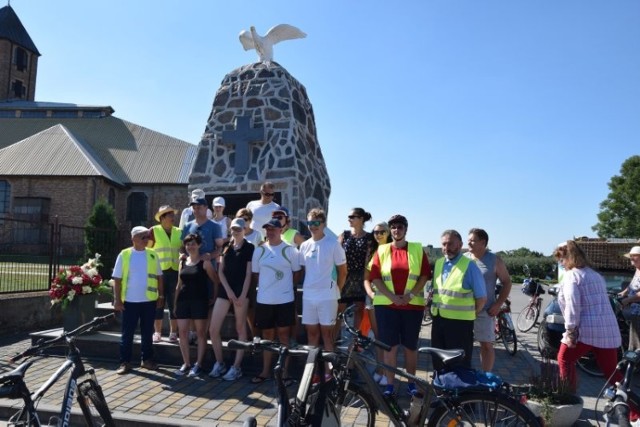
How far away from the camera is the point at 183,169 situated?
35438 millimetres

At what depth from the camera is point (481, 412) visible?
3.29m

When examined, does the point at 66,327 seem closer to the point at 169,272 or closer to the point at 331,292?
the point at 169,272

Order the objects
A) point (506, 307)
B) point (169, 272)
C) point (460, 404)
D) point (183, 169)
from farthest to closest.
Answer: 1. point (183, 169)
2. point (506, 307)
3. point (169, 272)
4. point (460, 404)

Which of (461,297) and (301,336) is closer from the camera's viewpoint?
(461,297)

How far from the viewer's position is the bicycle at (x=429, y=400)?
3223mm

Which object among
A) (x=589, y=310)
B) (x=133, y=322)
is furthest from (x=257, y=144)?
(x=589, y=310)

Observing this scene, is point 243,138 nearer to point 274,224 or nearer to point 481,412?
point 274,224

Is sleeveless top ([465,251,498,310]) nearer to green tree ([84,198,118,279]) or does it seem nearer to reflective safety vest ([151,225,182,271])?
reflective safety vest ([151,225,182,271])

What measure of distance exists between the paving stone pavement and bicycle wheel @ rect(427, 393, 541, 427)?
1.02 metres

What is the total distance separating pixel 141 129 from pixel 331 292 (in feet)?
130

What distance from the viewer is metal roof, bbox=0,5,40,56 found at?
47594mm

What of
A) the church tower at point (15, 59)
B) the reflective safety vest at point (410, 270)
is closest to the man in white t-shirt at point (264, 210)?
the reflective safety vest at point (410, 270)

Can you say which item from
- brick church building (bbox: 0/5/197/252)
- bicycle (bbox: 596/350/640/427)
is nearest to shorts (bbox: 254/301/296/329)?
bicycle (bbox: 596/350/640/427)

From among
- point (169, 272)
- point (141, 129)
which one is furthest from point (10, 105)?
point (169, 272)
